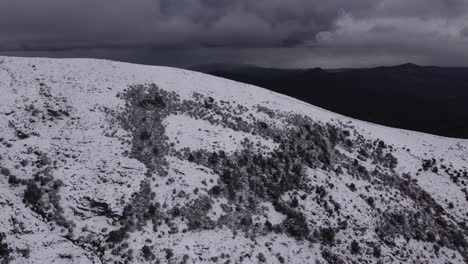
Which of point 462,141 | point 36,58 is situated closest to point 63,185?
point 36,58

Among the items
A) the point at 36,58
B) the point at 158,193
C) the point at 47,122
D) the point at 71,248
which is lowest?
the point at 71,248

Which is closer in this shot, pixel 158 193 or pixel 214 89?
pixel 158 193

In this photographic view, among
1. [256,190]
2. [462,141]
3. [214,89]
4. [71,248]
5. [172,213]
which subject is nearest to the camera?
[71,248]

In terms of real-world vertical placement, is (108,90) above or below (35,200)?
above

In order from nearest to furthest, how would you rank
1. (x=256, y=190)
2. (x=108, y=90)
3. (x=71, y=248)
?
(x=71, y=248)
(x=256, y=190)
(x=108, y=90)

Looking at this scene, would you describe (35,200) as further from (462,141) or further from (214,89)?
(462,141)

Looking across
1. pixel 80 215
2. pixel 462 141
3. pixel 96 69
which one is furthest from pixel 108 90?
pixel 462 141
